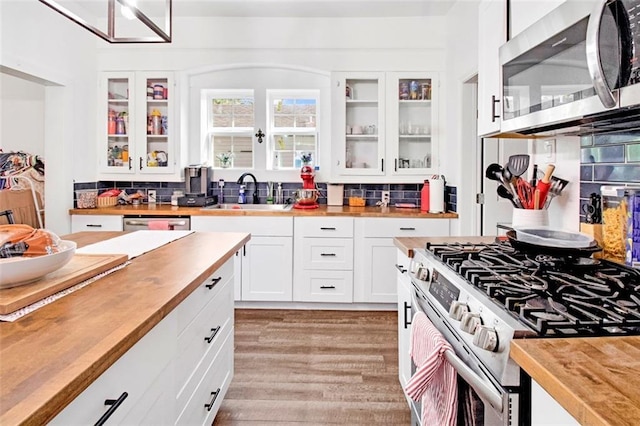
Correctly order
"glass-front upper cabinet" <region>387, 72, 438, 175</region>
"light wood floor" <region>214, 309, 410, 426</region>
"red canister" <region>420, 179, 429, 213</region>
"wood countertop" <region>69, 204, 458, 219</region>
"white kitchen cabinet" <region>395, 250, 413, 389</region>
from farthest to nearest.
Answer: "glass-front upper cabinet" <region>387, 72, 438, 175</region>, "red canister" <region>420, 179, 429, 213</region>, "wood countertop" <region>69, 204, 458, 219</region>, "light wood floor" <region>214, 309, 410, 426</region>, "white kitchen cabinet" <region>395, 250, 413, 389</region>

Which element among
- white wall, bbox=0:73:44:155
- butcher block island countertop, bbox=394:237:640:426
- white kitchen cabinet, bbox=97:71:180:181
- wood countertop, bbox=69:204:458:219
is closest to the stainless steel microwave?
butcher block island countertop, bbox=394:237:640:426

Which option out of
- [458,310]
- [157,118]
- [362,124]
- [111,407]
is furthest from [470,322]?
[157,118]

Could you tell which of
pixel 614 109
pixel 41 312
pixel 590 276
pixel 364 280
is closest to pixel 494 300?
pixel 590 276

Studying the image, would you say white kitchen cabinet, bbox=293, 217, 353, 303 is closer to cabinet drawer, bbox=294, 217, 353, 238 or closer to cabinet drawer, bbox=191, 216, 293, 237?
cabinet drawer, bbox=294, 217, 353, 238

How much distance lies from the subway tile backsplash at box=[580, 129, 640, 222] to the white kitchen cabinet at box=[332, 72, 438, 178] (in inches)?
89.6

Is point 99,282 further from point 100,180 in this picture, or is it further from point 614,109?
point 100,180

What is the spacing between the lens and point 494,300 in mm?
1133

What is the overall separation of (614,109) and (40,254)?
5.16ft

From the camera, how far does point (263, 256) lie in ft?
12.4

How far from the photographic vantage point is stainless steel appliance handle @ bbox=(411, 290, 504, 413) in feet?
3.24

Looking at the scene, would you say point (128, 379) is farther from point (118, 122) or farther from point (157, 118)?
point (118, 122)

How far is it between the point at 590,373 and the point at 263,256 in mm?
3194

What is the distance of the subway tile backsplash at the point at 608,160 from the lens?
1507 mm

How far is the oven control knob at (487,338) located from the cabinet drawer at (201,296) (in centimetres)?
89
